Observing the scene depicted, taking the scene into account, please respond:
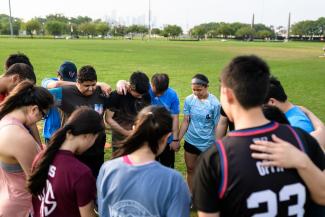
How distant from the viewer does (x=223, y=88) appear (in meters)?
2.04

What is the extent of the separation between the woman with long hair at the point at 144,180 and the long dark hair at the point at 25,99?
991mm

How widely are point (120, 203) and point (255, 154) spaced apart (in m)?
0.96

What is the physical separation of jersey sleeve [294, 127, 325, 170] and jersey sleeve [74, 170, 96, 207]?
139 cm

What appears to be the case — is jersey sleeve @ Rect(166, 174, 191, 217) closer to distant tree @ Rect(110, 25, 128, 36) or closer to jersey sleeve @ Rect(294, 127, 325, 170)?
jersey sleeve @ Rect(294, 127, 325, 170)

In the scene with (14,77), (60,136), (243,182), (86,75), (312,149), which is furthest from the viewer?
(86,75)

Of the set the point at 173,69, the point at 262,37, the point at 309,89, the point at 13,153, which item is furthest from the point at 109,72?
the point at 262,37

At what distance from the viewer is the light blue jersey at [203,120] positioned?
5434mm

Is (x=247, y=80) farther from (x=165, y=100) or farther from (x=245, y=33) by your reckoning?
(x=245, y=33)

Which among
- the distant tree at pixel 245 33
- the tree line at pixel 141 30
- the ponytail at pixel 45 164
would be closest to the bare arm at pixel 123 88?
the ponytail at pixel 45 164

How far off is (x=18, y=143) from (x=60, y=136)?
0.41 m

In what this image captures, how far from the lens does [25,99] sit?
305cm

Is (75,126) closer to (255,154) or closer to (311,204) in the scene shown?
(255,154)

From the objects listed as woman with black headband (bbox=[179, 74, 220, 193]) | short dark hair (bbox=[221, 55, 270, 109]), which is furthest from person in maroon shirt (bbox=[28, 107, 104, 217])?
woman with black headband (bbox=[179, 74, 220, 193])

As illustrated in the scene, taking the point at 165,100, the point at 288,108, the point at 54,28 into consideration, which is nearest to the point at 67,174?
the point at 288,108
